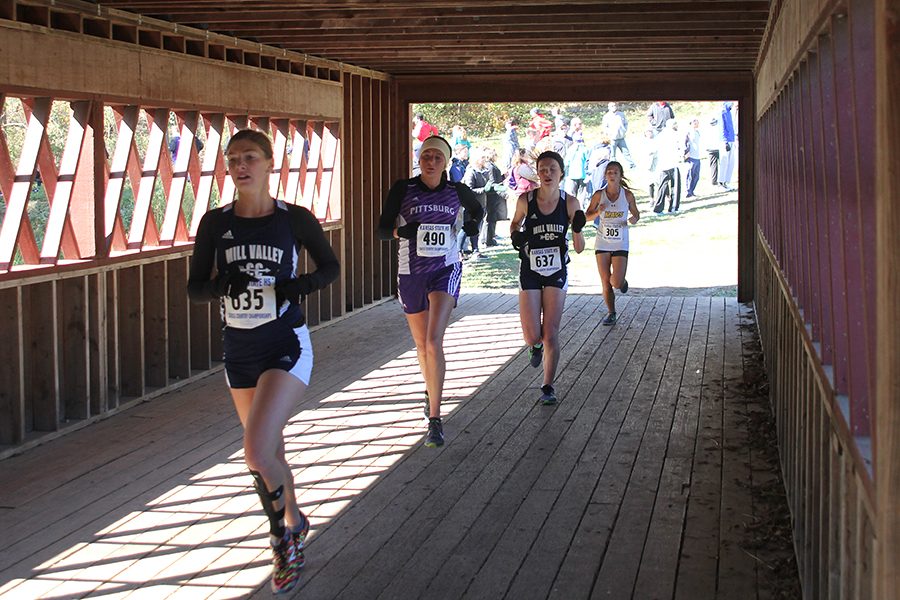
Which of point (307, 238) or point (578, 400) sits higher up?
point (307, 238)

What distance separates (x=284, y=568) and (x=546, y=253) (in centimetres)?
420

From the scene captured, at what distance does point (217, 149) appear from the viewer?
34.9 ft

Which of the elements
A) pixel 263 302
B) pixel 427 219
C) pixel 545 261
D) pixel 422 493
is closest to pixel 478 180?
pixel 545 261

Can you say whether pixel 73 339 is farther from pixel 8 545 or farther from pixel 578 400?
pixel 578 400

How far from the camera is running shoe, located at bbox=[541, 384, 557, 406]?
8.73 metres

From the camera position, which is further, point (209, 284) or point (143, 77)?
point (143, 77)

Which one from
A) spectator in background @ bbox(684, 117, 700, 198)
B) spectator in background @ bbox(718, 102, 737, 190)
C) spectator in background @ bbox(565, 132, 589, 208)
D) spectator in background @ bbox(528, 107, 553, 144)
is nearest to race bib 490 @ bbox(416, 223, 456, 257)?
spectator in background @ bbox(565, 132, 589, 208)

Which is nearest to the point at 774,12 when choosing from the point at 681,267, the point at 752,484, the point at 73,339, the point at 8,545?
the point at 752,484

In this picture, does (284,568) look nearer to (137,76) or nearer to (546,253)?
(546,253)

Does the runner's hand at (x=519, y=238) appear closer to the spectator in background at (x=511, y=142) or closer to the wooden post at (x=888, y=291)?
the wooden post at (x=888, y=291)

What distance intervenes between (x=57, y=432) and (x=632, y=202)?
23.5ft

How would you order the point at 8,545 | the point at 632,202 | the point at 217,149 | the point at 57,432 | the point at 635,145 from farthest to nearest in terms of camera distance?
the point at 635,145 < the point at 632,202 < the point at 217,149 < the point at 57,432 < the point at 8,545

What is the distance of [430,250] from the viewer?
7.35m

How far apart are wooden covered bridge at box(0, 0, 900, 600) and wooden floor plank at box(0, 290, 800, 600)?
3 cm
